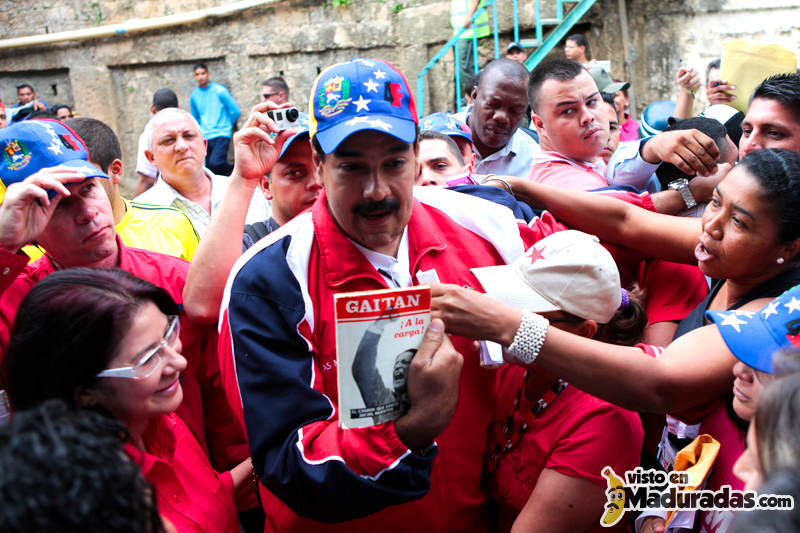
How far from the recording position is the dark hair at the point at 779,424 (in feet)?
3.32

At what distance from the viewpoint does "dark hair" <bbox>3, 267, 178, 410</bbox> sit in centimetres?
159

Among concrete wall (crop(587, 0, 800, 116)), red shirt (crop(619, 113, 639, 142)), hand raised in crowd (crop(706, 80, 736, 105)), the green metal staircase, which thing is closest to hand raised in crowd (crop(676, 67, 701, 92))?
hand raised in crowd (crop(706, 80, 736, 105))

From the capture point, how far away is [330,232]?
5.94 feet

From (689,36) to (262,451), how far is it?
27.2 ft

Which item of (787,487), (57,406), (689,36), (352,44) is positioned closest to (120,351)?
(57,406)

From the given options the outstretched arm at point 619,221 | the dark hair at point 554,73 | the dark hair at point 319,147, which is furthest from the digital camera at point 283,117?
the dark hair at point 554,73

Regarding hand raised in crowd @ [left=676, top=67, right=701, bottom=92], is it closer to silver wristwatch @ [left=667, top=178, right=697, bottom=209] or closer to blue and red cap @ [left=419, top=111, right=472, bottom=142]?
blue and red cap @ [left=419, top=111, right=472, bottom=142]

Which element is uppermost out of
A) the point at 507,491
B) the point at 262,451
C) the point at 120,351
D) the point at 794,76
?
the point at 794,76

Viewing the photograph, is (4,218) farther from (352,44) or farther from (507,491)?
(352,44)

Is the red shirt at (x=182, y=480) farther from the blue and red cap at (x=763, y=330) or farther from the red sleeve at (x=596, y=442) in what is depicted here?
the blue and red cap at (x=763, y=330)

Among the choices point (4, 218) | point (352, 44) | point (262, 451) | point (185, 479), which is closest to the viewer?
point (262, 451)

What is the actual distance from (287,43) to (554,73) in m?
8.07

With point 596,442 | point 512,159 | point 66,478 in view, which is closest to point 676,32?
point 512,159

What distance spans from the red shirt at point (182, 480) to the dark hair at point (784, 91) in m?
2.48
